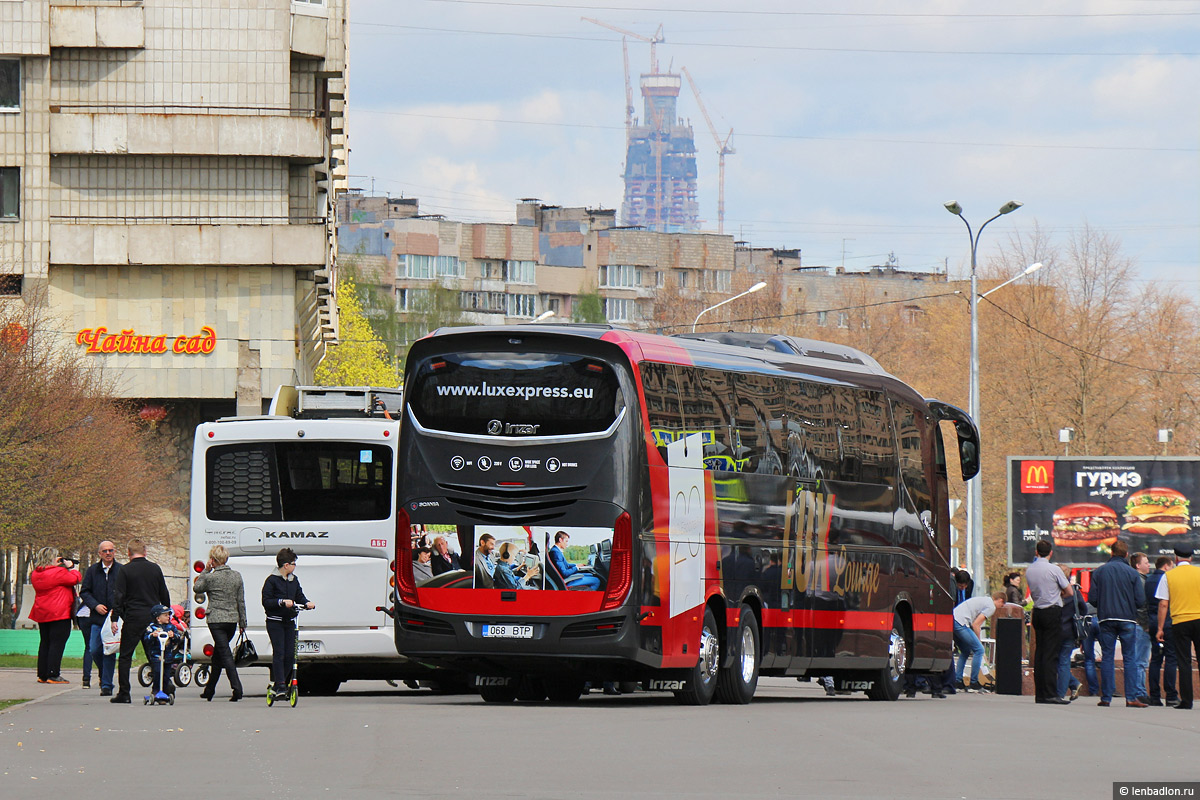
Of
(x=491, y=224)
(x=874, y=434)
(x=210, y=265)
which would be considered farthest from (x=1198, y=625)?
(x=491, y=224)

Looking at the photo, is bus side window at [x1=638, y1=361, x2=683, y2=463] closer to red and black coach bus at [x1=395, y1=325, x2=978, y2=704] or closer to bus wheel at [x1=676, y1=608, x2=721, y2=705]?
red and black coach bus at [x1=395, y1=325, x2=978, y2=704]

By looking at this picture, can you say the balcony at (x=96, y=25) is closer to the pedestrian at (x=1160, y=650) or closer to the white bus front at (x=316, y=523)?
the white bus front at (x=316, y=523)

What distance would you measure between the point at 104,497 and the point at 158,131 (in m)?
10.0

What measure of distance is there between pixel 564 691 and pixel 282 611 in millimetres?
A: 3535

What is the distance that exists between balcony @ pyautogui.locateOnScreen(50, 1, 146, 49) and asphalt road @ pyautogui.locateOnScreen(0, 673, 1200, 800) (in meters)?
32.1

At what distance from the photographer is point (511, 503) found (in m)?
19.7

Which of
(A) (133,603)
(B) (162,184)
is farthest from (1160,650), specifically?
(B) (162,184)

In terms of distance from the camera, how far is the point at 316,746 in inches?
587

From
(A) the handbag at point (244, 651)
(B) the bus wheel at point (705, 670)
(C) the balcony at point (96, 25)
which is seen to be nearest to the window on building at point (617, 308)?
(C) the balcony at point (96, 25)

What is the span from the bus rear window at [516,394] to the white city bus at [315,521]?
2.92 metres

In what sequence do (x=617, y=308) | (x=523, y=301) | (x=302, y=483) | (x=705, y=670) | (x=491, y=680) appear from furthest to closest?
(x=617, y=308), (x=523, y=301), (x=302, y=483), (x=491, y=680), (x=705, y=670)

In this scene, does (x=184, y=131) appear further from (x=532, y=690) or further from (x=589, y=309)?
(x=589, y=309)

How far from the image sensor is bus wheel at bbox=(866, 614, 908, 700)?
2539cm

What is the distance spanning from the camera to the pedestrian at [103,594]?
2347 cm
